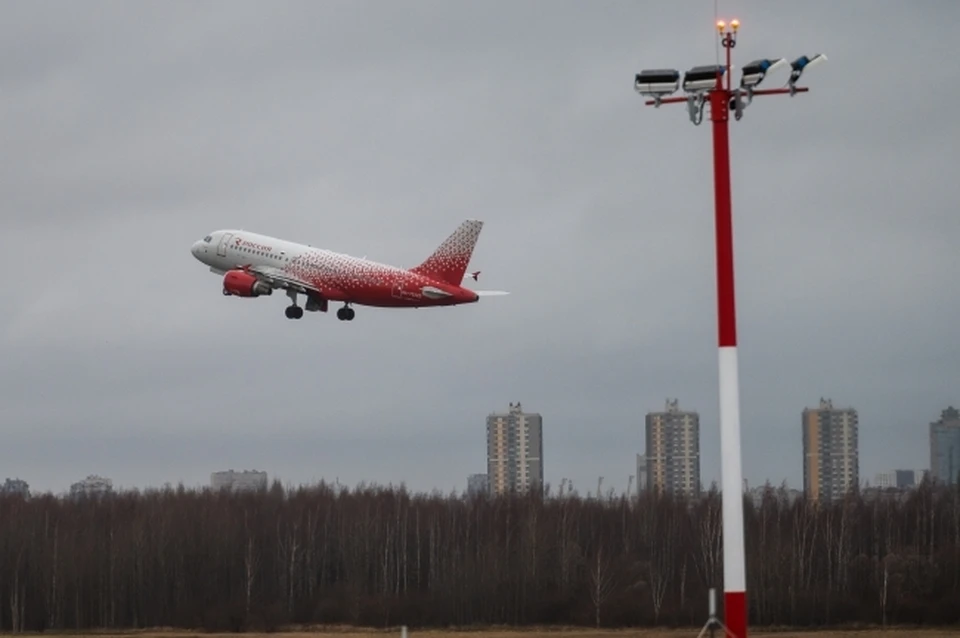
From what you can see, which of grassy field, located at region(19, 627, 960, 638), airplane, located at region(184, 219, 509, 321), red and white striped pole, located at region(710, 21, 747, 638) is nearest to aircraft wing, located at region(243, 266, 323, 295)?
airplane, located at region(184, 219, 509, 321)

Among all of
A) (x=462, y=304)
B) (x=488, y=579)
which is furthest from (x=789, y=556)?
(x=462, y=304)

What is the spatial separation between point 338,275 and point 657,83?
197ft

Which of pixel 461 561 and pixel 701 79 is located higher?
pixel 701 79

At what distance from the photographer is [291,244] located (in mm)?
111438

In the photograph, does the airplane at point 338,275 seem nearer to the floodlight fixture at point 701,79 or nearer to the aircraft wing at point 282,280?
the aircraft wing at point 282,280

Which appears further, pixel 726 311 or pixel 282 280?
pixel 282 280

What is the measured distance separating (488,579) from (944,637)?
151 ft

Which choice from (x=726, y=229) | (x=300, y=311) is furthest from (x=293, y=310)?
(x=726, y=229)

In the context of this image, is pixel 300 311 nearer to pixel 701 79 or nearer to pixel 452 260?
pixel 452 260

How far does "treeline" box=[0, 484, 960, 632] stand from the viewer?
366ft

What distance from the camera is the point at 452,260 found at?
107 m

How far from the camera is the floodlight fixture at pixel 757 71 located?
4853 centimetres

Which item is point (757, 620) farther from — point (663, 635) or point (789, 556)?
point (663, 635)

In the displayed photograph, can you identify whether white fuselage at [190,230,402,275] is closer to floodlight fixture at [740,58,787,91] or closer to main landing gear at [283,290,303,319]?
main landing gear at [283,290,303,319]
